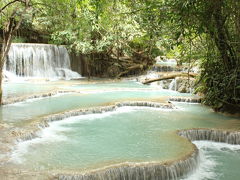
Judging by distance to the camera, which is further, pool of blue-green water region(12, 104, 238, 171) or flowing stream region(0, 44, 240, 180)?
pool of blue-green water region(12, 104, 238, 171)

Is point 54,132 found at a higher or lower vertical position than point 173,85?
lower

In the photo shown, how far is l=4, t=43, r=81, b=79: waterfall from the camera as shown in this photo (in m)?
21.1

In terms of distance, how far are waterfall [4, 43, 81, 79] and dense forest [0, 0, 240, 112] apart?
1791mm

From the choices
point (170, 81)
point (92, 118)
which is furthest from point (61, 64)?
point (92, 118)

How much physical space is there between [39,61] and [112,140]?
629 inches

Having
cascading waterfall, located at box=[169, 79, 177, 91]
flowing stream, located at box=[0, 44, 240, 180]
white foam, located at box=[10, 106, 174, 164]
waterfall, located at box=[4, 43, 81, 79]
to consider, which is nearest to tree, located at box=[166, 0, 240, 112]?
flowing stream, located at box=[0, 44, 240, 180]

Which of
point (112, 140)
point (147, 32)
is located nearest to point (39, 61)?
point (112, 140)

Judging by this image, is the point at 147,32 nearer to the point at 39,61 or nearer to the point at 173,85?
the point at 173,85

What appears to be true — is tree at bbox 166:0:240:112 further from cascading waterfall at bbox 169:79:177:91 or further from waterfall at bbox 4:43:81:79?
waterfall at bbox 4:43:81:79

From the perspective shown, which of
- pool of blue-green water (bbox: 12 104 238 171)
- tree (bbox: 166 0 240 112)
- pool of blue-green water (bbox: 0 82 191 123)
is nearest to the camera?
pool of blue-green water (bbox: 12 104 238 171)

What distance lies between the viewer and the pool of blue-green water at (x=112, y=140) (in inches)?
237

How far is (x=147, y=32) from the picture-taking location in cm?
666

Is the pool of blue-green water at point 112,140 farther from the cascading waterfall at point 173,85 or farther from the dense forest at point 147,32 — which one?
the cascading waterfall at point 173,85

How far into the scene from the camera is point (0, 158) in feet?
19.2
